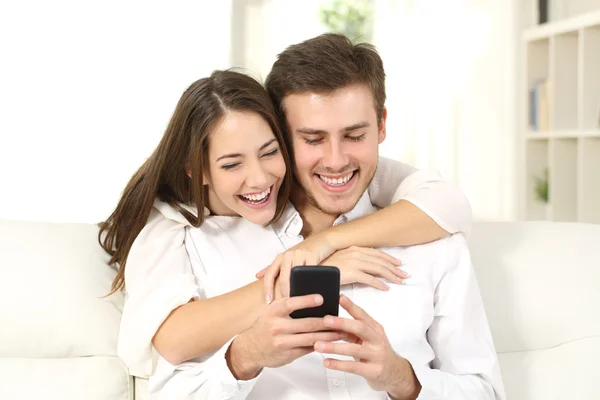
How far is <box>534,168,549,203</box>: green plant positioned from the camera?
4.60 m

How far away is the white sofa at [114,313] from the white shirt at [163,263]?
14 cm

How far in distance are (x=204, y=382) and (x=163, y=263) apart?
0.28 meters

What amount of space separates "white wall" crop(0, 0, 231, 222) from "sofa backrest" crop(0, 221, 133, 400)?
2.58m

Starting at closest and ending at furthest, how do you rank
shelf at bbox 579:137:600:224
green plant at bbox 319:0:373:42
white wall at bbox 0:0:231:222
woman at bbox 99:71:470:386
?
1. woman at bbox 99:71:470:386
2. shelf at bbox 579:137:600:224
3. white wall at bbox 0:0:231:222
4. green plant at bbox 319:0:373:42

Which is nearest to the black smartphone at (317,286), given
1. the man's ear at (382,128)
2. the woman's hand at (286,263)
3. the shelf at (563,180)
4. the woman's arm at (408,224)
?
the woman's hand at (286,263)

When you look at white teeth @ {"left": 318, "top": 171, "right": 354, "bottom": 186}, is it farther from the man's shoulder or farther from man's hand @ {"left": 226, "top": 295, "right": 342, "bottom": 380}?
man's hand @ {"left": 226, "top": 295, "right": 342, "bottom": 380}

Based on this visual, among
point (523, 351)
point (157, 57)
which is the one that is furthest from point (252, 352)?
point (157, 57)

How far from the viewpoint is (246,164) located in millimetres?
1629

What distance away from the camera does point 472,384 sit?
5.07 ft

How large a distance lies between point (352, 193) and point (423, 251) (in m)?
0.21

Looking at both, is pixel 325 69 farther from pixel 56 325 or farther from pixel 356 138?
pixel 56 325

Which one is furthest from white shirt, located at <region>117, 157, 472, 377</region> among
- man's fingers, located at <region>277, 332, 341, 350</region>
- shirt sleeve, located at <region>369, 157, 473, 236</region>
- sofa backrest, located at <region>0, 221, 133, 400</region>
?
man's fingers, located at <region>277, 332, 341, 350</region>

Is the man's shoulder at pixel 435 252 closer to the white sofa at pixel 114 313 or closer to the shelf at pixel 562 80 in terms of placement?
the white sofa at pixel 114 313

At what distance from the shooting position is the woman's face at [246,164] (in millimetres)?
1613
